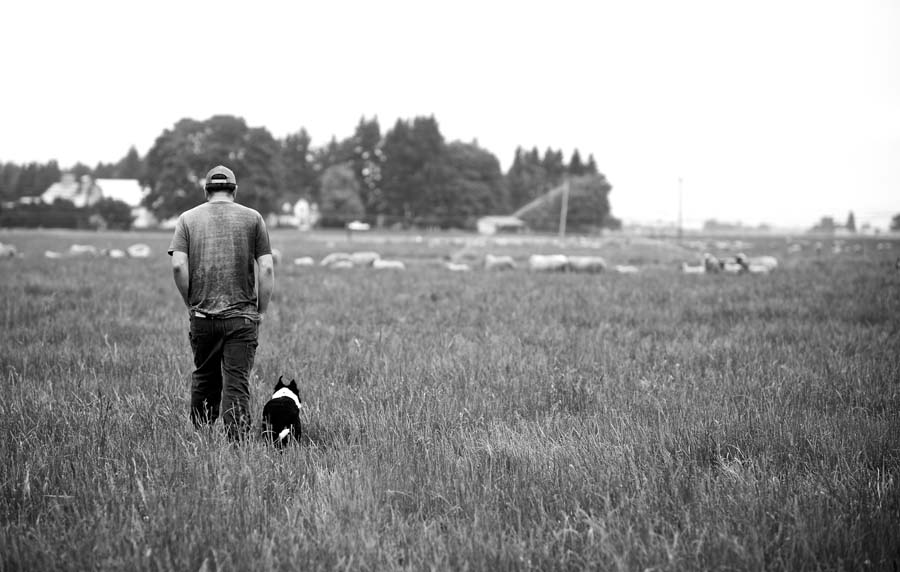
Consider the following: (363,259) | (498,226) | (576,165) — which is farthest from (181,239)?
(576,165)

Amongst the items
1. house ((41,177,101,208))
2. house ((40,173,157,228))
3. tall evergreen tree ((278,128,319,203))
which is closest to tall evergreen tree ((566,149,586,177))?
tall evergreen tree ((278,128,319,203))

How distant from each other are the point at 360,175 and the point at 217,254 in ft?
337

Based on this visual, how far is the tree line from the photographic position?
71.9 m

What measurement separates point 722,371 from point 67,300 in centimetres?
1106

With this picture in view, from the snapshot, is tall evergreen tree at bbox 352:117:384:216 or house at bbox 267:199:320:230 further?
tall evergreen tree at bbox 352:117:384:216

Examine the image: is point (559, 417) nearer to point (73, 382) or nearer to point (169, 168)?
point (73, 382)

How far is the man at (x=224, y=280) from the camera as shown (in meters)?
4.34

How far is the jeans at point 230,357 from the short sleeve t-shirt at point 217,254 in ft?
0.30

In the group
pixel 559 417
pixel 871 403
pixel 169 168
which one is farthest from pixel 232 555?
pixel 169 168

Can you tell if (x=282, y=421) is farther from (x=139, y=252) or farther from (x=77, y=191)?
(x=77, y=191)

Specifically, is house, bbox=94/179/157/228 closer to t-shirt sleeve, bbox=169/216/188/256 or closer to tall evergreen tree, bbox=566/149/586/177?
tall evergreen tree, bbox=566/149/586/177

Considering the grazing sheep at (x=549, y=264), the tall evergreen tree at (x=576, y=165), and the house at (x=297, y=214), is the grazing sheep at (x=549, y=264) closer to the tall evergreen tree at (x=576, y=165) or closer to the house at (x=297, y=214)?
the house at (x=297, y=214)

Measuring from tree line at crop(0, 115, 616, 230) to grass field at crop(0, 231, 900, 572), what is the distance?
5705cm

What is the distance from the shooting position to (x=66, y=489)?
11.2 feet
